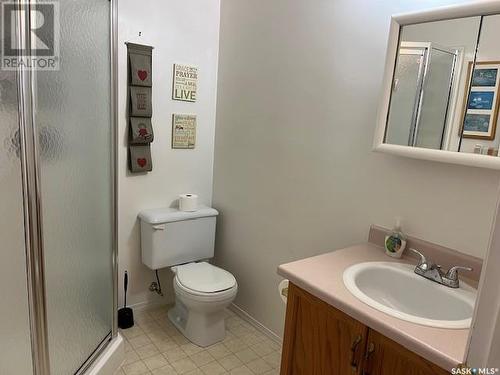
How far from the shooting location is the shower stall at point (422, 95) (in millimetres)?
1414

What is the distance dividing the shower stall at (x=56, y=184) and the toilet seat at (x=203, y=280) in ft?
1.49

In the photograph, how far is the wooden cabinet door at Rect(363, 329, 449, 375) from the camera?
1.03 m

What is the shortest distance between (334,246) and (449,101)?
0.91 meters

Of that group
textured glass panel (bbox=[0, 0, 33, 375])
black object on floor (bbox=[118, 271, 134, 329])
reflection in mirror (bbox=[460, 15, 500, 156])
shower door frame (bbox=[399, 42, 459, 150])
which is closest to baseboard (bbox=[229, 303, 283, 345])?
black object on floor (bbox=[118, 271, 134, 329])

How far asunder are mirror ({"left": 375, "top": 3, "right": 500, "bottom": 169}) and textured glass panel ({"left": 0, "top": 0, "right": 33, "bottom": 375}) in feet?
4.91

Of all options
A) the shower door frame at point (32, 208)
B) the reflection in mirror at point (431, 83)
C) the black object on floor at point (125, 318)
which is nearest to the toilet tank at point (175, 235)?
the black object on floor at point (125, 318)

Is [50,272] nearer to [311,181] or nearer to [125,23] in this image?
[311,181]

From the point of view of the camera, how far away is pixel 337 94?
1.87 meters

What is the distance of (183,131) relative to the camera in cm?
255

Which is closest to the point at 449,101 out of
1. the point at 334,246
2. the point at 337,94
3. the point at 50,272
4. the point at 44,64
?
the point at 337,94

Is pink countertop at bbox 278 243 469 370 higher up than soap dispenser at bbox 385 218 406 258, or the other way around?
soap dispenser at bbox 385 218 406 258

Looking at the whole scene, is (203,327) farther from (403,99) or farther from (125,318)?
(403,99)

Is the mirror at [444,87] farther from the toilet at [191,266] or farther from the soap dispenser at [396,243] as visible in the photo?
the toilet at [191,266]

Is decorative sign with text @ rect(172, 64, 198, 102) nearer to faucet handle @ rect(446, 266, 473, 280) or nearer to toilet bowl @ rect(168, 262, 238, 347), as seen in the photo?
toilet bowl @ rect(168, 262, 238, 347)
